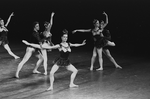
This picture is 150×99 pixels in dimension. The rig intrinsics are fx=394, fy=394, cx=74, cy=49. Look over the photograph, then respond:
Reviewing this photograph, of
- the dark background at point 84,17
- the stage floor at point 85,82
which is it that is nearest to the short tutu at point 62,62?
the stage floor at point 85,82

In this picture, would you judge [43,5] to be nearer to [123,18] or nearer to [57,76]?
[123,18]

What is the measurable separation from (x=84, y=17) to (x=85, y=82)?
36.6ft

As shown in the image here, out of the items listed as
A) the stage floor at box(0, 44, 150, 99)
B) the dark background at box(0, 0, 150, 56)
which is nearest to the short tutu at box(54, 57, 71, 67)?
the stage floor at box(0, 44, 150, 99)

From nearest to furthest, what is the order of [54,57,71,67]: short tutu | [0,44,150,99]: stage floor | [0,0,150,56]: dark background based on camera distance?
[0,44,150,99]: stage floor
[54,57,71,67]: short tutu
[0,0,150,56]: dark background

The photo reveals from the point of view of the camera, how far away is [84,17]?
2092 cm

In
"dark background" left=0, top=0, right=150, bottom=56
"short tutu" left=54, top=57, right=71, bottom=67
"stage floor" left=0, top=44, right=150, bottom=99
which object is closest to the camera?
"stage floor" left=0, top=44, right=150, bottom=99

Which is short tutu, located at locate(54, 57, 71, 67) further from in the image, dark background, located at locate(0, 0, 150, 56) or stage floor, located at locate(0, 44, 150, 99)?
dark background, located at locate(0, 0, 150, 56)

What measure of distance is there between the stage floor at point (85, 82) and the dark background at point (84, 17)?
441 centimetres

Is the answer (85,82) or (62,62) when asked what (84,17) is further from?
(62,62)

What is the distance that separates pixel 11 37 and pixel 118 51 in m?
5.82

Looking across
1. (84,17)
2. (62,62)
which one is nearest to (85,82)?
(62,62)

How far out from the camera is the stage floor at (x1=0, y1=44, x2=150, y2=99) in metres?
8.87

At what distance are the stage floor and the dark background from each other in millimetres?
4409

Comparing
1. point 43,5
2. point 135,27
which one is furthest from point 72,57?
point 43,5
